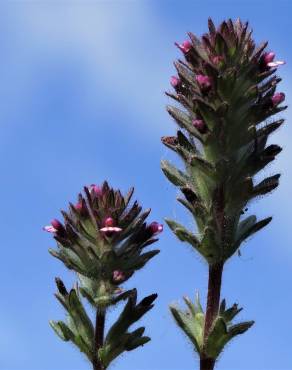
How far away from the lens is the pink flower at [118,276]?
5367 millimetres

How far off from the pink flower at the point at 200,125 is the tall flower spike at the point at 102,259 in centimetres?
89

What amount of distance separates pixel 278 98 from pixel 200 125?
793mm

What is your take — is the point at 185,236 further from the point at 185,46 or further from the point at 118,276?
the point at 185,46

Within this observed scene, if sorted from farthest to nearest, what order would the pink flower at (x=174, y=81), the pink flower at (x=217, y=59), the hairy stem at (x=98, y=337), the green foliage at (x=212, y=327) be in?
the pink flower at (x=174, y=81) < the pink flower at (x=217, y=59) < the hairy stem at (x=98, y=337) < the green foliage at (x=212, y=327)

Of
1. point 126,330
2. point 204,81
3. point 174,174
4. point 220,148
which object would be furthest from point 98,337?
point 204,81

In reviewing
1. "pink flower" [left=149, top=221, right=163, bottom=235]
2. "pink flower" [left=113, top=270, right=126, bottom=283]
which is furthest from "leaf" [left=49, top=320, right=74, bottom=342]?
"pink flower" [left=149, top=221, right=163, bottom=235]

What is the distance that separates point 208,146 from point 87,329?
1877mm

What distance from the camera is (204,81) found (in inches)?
209

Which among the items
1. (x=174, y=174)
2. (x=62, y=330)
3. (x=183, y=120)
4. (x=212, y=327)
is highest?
(x=183, y=120)

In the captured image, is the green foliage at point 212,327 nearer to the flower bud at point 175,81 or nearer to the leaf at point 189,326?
the leaf at point 189,326

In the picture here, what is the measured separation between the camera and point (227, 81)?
5348 mm

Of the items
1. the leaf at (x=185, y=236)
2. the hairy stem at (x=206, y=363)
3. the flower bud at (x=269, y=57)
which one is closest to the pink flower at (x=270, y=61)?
the flower bud at (x=269, y=57)

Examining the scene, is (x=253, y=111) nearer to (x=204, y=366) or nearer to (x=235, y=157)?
(x=235, y=157)

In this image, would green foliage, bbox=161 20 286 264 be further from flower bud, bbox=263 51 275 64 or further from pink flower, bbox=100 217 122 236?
pink flower, bbox=100 217 122 236
